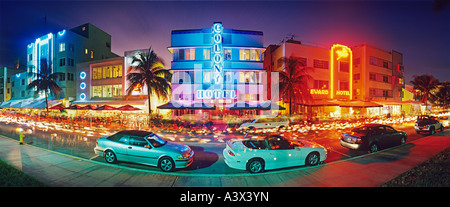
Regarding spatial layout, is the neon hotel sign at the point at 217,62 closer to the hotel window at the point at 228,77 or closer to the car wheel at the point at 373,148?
the hotel window at the point at 228,77

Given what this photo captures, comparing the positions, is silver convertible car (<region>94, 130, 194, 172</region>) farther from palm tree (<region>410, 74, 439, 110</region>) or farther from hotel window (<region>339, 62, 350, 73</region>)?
palm tree (<region>410, 74, 439, 110</region>)

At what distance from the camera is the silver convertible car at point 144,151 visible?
743cm

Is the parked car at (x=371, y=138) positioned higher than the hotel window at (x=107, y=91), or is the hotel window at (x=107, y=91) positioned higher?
the hotel window at (x=107, y=91)

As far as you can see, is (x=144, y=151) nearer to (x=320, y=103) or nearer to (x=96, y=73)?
(x=320, y=103)

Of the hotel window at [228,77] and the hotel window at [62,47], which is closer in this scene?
the hotel window at [228,77]

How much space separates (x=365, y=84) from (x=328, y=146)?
1112 inches

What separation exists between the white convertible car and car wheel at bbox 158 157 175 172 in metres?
2.22

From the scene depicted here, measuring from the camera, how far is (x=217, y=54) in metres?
24.4

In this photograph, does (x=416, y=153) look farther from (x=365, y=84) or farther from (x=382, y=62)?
(x=382, y=62)

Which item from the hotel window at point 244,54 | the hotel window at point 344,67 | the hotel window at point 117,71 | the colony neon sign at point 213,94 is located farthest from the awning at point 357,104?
the hotel window at point 117,71

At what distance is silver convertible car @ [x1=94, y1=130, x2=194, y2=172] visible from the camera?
7426 millimetres

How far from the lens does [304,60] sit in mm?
29688

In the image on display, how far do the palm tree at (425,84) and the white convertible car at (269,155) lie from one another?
52.8 metres

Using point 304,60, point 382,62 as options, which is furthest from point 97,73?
point 382,62
